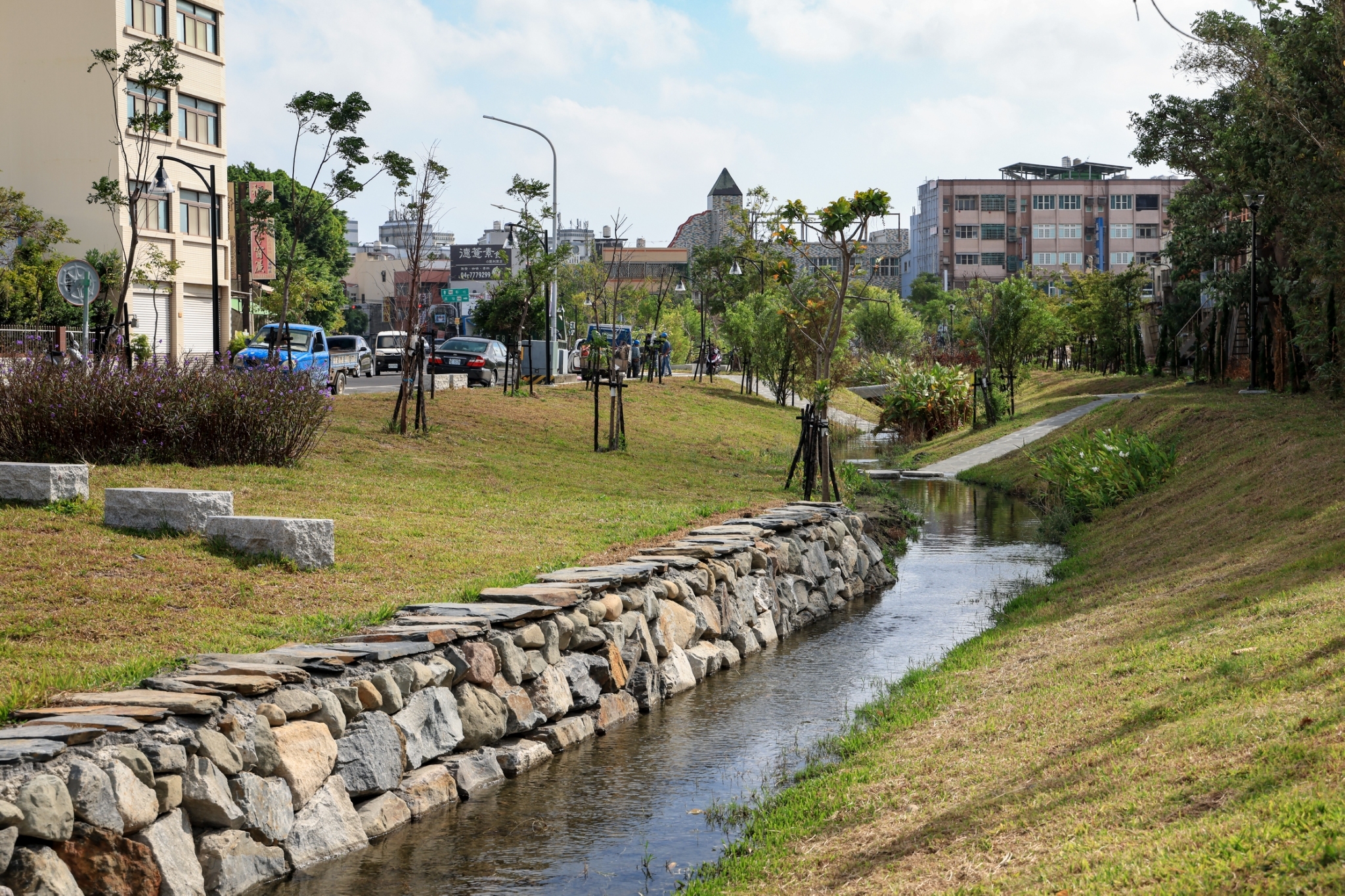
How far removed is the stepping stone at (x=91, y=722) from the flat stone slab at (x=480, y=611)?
2.92 meters

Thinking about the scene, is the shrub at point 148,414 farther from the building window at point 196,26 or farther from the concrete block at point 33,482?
the building window at point 196,26

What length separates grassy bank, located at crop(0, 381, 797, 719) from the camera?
7938 mm

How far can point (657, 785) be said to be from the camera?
27.1ft

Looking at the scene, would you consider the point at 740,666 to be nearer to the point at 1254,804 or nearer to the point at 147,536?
the point at 147,536

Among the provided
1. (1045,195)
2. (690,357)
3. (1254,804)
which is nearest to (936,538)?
(1254,804)

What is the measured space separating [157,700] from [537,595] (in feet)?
11.5

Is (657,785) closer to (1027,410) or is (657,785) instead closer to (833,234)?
(833,234)

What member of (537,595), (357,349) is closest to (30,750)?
(537,595)

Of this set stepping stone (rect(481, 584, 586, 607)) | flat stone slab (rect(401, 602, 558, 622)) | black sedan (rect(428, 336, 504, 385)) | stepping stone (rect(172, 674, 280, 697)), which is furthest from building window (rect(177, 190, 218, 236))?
stepping stone (rect(172, 674, 280, 697))

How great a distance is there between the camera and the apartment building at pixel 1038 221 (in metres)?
111

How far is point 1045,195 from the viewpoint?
111688 millimetres

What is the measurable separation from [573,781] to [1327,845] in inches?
196

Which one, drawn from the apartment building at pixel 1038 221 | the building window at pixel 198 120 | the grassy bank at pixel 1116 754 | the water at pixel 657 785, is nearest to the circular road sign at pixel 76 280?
the water at pixel 657 785

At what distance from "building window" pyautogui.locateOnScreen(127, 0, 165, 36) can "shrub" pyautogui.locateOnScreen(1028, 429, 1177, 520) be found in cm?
3632
